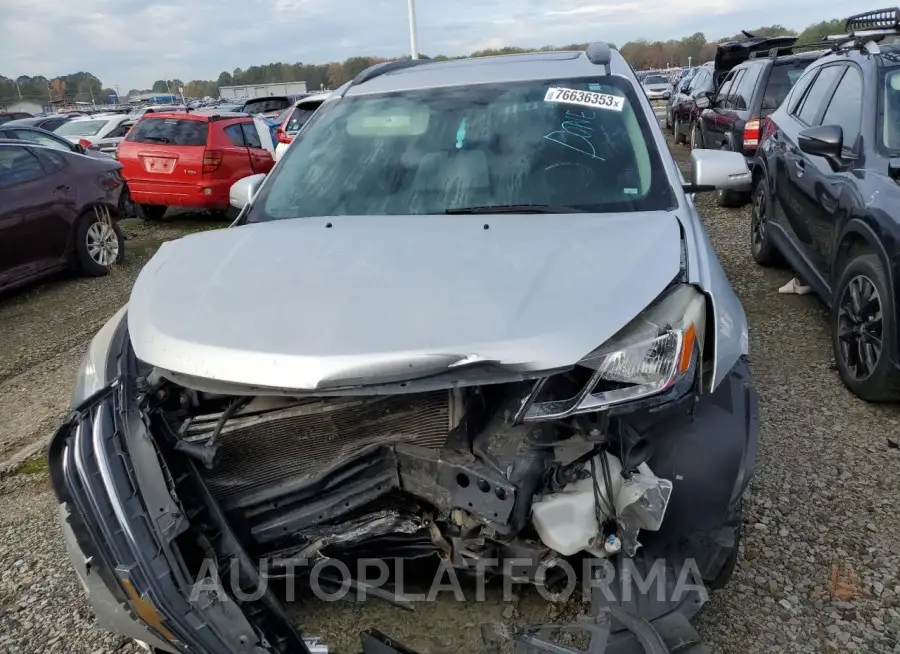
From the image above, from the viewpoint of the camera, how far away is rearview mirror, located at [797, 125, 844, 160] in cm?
410

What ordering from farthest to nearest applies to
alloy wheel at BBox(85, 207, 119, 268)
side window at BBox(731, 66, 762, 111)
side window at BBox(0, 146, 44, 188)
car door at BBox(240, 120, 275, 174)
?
car door at BBox(240, 120, 275, 174)
side window at BBox(731, 66, 762, 111)
alloy wheel at BBox(85, 207, 119, 268)
side window at BBox(0, 146, 44, 188)

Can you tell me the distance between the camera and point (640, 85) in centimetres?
349

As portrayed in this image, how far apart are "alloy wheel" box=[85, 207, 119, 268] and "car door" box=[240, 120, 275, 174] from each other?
2.97 metres

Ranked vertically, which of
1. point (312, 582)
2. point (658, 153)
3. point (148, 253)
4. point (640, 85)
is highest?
point (640, 85)

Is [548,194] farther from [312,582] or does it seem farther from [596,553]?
[312,582]

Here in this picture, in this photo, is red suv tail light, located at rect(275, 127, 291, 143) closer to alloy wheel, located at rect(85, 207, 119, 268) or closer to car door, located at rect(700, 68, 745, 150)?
alloy wheel, located at rect(85, 207, 119, 268)

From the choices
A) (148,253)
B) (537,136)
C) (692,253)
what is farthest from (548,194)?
(148,253)

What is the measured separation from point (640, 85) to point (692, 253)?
1461mm

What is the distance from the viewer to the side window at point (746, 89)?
27.9 ft

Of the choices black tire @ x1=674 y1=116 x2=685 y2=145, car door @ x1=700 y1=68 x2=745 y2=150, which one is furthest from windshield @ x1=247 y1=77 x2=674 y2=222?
black tire @ x1=674 y1=116 x2=685 y2=145

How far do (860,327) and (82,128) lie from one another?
15989 mm

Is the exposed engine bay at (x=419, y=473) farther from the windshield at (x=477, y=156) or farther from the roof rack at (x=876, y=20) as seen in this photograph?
the roof rack at (x=876, y=20)

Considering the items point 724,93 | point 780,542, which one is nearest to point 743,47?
point 724,93

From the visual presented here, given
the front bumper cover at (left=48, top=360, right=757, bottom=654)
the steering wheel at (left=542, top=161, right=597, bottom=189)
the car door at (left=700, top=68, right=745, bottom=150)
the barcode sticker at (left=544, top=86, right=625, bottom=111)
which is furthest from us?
the car door at (left=700, top=68, right=745, bottom=150)
